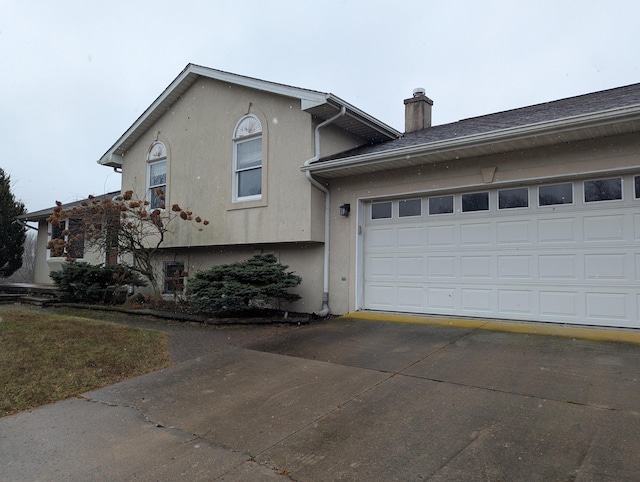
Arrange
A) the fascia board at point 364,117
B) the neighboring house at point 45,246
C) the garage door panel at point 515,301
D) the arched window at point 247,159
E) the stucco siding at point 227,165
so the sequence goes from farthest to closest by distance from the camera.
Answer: the neighboring house at point 45,246 → the arched window at point 247,159 → the stucco siding at point 227,165 → the fascia board at point 364,117 → the garage door panel at point 515,301

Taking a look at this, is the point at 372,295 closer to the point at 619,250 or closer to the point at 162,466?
the point at 619,250

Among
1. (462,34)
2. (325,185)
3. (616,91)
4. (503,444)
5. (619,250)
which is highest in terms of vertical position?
(462,34)

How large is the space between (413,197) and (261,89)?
166 inches

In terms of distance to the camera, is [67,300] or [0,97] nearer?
[67,300]

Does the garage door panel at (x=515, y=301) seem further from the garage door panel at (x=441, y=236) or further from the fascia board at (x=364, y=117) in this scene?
the fascia board at (x=364, y=117)

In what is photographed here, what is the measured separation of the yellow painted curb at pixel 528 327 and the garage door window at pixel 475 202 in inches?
76.8

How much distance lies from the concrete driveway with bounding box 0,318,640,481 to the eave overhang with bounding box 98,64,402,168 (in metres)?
5.01

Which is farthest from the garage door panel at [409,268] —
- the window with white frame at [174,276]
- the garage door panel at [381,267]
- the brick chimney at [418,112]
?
the window with white frame at [174,276]

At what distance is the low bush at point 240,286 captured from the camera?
823 centimetres

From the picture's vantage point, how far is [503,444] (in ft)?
10.2

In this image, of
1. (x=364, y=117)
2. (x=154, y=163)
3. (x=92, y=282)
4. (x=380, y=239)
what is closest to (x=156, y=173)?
A: (x=154, y=163)

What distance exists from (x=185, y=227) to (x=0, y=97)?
57.7 feet

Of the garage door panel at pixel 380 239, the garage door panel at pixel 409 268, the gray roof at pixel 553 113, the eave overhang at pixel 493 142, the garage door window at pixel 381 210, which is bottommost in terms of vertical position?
the garage door panel at pixel 409 268

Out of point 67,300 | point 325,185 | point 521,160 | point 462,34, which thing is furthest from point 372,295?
point 462,34
